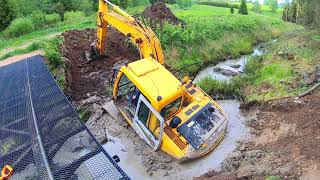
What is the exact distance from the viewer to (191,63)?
17438mm

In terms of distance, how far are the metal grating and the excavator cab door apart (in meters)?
2.43

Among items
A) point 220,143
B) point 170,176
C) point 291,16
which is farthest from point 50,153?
point 291,16

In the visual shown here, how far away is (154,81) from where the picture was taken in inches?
417

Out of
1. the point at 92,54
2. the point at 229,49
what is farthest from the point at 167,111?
the point at 229,49

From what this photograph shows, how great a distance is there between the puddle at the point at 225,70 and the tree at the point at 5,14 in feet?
43.7

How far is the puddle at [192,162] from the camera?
10023 millimetres

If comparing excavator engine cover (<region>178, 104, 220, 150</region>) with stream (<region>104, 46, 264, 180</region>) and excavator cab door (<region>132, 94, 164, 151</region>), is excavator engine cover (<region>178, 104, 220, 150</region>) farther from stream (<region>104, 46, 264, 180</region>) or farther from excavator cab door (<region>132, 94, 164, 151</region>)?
excavator cab door (<region>132, 94, 164, 151</region>)

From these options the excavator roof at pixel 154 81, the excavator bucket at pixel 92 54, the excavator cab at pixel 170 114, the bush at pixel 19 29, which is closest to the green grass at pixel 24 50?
the excavator bucket at pixel 92 54

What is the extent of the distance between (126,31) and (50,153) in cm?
713

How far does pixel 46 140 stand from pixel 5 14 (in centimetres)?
1941

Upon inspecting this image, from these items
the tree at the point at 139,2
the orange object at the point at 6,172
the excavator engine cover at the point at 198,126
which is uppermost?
the orange object at the point at 6,172

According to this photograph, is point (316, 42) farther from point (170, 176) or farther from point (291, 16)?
point (291, 16)

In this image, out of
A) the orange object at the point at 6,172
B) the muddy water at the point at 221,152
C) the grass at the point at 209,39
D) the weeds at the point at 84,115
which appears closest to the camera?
the orange object at the point at 6,172

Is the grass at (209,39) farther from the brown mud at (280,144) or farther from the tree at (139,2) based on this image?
the tree at (139,2)
